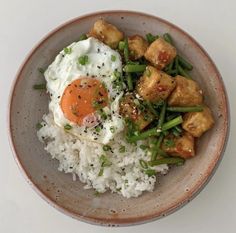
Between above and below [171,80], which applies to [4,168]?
below

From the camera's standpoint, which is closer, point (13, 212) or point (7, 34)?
point (13, 212)

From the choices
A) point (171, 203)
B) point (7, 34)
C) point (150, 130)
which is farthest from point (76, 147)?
point (7, 34)

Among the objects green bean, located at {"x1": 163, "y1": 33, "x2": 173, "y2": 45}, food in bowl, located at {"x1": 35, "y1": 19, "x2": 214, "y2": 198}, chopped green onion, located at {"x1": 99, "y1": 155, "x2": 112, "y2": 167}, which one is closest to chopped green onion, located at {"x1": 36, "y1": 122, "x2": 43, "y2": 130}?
food in bowl, located at {"x1": 35, "y1": 19, "x2": 214, "y2": 198}

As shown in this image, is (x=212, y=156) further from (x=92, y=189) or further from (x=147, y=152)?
(x=92, y=189)

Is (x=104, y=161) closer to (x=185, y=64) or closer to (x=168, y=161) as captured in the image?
(x=168, y=161)

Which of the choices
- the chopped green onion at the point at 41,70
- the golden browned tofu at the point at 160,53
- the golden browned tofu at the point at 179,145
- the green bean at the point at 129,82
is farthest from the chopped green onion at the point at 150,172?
the chopped green onion at the point at 41,70
